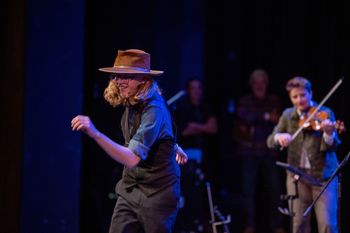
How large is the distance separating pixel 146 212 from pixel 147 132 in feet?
1.75

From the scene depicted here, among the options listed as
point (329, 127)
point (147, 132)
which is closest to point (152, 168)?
point (147, 132)

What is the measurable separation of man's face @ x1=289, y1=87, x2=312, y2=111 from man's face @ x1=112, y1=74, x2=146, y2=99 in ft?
7.42

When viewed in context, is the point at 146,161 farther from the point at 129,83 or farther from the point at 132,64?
the point at 132,64

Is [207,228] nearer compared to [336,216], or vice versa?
[336,216]

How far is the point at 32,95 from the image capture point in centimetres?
657

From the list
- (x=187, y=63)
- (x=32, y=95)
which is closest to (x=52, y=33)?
(x=32, y=95)

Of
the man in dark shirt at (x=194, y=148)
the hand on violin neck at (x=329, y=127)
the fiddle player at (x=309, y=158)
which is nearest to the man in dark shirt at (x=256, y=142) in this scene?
the man in dark shirt at (x=194, y=148)

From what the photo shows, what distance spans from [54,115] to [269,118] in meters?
2.56

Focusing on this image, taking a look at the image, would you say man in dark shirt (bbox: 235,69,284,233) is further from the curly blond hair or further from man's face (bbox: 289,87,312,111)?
the curly blond hair

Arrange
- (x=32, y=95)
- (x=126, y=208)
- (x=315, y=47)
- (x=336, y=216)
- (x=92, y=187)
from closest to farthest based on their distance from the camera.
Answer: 1. (x=126, y=208)
2. (x=336, y=216)
3. (x=32, y=95)
4. (x=92, y=187)
5. (x=315, y=47)

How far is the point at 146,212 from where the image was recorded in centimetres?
393

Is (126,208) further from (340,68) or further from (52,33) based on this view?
(340,68)

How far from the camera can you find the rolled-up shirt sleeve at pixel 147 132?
12.3ft

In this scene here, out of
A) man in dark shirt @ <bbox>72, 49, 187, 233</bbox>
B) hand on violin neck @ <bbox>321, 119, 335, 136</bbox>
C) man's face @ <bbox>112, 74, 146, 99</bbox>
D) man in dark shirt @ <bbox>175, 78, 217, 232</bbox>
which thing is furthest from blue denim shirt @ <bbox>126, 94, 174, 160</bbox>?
man in dark shirt @ <bbox>175, 78, 217, 232</bbox>
